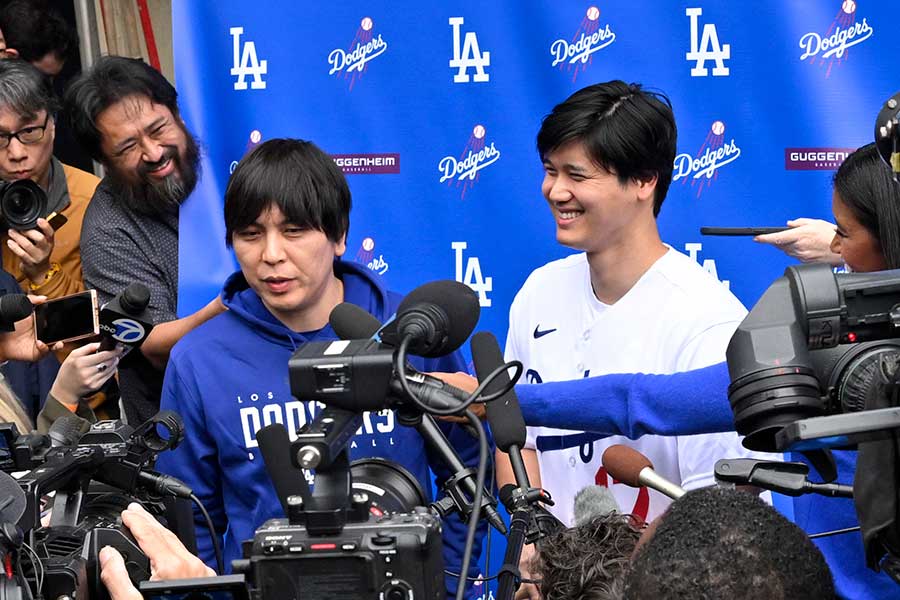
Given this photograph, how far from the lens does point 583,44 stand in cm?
367

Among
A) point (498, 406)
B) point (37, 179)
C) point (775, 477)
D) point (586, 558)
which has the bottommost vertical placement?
point (586, 558)

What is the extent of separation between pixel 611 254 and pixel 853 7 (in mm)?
1287

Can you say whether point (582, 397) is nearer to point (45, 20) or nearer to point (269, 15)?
point (269, 15)

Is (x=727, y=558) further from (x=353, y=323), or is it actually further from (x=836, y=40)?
(x=836, y=40)

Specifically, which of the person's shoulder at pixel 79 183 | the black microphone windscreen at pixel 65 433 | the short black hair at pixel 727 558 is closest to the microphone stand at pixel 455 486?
the short black hair at pixel 727 558

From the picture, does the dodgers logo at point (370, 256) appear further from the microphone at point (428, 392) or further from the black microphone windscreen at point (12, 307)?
the microphone at point (428, 392)

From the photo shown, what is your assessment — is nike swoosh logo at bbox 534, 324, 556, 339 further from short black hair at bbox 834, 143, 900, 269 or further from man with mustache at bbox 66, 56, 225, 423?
man with mustache at bbox 66, 56, 225, 423

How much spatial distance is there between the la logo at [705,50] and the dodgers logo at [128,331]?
1.79 metres

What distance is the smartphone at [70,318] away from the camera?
9.57ft

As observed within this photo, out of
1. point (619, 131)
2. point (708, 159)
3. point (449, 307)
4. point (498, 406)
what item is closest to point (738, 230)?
point (708, 159)

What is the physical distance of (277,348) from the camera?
278 cm

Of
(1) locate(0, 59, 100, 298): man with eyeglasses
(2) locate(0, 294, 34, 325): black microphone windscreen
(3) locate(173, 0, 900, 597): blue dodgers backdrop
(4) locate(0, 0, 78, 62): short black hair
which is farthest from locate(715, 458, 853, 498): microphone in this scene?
(4) locate(0, 0, 78, 62): short black hair

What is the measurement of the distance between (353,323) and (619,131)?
4.25ft

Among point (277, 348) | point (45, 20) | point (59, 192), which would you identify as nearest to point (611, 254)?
point (277, 348)
